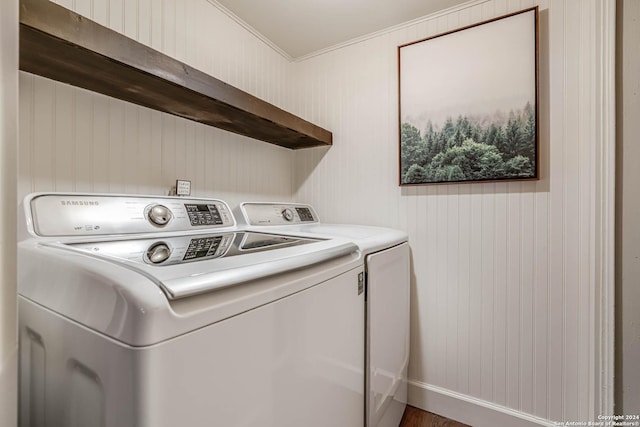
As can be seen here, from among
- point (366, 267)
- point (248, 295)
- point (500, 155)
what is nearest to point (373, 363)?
point (366, 267)

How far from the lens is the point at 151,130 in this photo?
117 cm

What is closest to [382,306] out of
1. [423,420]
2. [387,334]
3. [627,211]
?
[387,334]

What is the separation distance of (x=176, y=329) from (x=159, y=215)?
29.0 inches

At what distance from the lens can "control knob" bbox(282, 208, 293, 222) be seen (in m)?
1.57

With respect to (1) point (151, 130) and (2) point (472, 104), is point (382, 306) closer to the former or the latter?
(2) point (472, 104)

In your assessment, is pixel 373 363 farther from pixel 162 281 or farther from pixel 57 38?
pixel 57 38

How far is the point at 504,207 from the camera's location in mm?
1302

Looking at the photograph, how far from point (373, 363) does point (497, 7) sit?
1.65 m

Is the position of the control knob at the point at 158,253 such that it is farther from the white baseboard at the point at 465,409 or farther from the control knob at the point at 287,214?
the white baseboard at the point at 465,409

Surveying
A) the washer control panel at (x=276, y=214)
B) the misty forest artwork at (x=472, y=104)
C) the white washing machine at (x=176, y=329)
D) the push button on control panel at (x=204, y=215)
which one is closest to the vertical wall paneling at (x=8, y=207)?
the white washing machine at (x=176, y=329)

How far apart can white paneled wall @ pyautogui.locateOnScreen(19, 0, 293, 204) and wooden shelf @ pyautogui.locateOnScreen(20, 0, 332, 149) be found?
72 mm

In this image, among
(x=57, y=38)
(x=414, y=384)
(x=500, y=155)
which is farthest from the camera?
(x=414, y=384)

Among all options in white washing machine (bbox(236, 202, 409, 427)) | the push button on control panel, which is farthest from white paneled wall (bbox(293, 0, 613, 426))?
the push button on control panel

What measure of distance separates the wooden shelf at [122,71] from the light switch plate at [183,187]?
30cm
